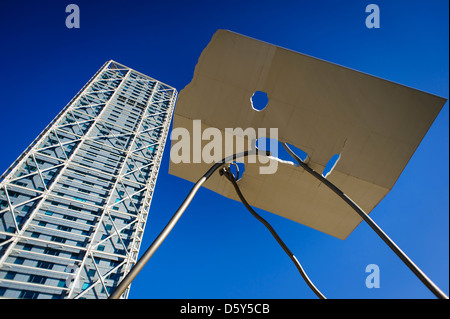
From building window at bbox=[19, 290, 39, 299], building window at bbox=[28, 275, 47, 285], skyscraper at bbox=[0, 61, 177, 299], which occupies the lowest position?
building window at bbox=[19, 290, 39, 299]

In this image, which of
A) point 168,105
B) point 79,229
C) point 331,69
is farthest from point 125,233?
point 331,69

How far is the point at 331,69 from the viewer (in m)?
2.24

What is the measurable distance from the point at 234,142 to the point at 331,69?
1.24 m

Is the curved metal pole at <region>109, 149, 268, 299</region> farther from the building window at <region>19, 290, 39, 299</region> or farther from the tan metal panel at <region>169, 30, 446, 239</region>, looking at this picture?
the building window at <region>19, 290, 39, 299</region>

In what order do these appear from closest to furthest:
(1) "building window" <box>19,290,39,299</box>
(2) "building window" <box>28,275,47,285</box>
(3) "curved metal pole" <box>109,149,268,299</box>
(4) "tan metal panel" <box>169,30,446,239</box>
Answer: (3) "curved metal pole" <box>109,149,268,299</box> → (4) "tan metal panel" <box>169,30,446,239</box> → (1) "building window" <box>19,290,39,299</box> → (2) "building window" <box>28,275,47,285</box>

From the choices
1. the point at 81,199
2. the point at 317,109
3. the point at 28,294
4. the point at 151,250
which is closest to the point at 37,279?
the point at 28,294

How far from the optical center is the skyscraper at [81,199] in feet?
53.4

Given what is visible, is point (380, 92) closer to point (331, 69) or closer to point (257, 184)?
point (331, 69)

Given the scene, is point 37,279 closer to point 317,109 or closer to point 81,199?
point 81,199

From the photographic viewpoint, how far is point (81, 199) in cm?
2048

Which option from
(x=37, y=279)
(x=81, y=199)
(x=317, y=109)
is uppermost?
(x=81, y=199)

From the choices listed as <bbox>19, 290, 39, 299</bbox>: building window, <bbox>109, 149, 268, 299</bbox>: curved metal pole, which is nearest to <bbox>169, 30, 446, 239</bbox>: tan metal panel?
<bbox>109, 149, 268, 299</bbox>: curved metal pole

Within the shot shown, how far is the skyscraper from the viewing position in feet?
53.4
